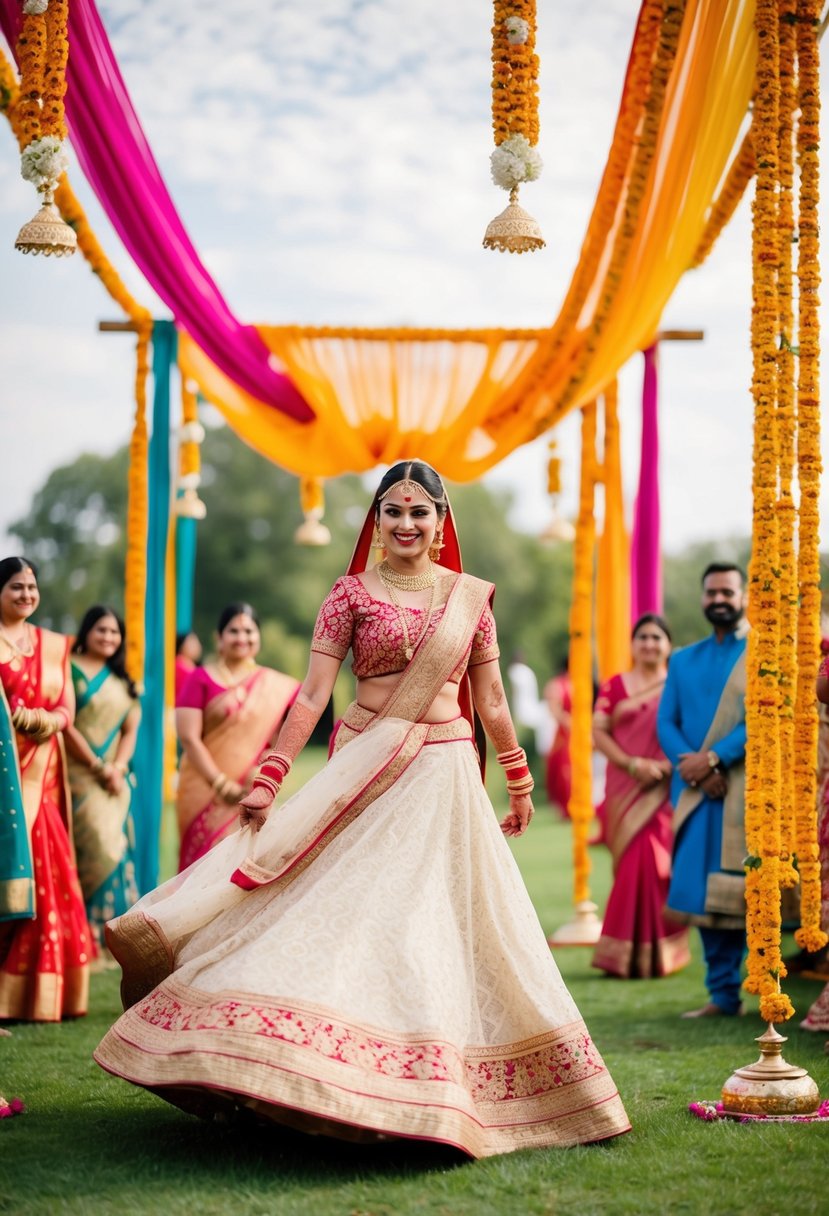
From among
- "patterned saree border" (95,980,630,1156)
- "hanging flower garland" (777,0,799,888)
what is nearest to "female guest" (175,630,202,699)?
"hanging flower garland" (777,0,799,888)

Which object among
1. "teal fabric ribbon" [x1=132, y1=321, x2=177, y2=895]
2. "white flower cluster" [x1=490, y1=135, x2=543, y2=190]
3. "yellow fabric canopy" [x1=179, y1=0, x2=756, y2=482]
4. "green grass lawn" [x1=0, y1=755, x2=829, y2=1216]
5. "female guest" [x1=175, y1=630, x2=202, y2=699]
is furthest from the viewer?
"female guest" [x1=175, y1=630, x2=202, y2=699]

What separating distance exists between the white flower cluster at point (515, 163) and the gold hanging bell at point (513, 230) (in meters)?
0.06

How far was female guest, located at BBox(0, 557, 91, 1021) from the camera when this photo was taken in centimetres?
633

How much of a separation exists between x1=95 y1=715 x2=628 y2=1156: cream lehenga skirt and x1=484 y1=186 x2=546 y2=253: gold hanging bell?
1.81m

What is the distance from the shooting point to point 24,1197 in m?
3.67

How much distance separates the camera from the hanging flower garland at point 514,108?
5.23 m

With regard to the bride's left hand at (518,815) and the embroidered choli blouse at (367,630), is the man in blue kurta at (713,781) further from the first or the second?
the embroidered choli blouse at (367,630)

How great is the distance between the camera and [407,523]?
4.59 metres

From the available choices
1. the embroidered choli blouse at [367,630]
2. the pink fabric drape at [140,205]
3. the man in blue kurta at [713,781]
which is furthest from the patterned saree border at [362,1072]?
the pink fabric drape at [140,205]

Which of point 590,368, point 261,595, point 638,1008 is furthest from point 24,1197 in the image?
point 261,595

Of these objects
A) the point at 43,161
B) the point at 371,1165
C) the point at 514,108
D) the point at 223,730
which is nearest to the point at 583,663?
the point at 223,730

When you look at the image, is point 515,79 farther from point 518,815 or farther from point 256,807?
point 256,807

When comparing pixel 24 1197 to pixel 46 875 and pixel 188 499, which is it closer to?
pixel 46 875

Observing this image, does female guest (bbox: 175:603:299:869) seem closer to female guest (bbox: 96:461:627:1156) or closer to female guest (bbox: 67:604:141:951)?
female guest (bbox: 67:604:141:951)
